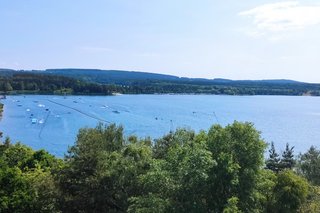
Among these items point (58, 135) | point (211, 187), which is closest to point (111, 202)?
point (211, 187)

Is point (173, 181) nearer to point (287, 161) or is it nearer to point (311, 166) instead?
point (311, 166)

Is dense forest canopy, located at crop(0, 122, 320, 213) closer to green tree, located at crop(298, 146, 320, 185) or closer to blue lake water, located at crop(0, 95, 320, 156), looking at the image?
green tree, located at crop(298, 146, 320, 185)

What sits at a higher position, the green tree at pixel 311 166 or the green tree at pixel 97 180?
the green tree at pixel 97 180

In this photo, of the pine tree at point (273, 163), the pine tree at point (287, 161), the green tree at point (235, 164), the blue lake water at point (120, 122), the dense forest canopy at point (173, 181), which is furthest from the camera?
the blue lake water at point (120, 122)

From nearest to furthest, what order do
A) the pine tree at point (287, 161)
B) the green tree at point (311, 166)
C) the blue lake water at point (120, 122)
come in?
1. the green tree at point (311, 166)
2. the pine tree at point (287, 161)
3. the blue lake water at point (120, 122)

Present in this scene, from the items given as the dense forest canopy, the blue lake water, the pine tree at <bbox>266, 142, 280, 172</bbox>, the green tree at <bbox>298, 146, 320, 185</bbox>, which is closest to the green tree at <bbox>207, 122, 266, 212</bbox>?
the dense forest canopy

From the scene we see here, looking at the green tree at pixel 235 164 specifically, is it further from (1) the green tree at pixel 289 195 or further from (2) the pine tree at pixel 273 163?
(2) the pine tree at pixel 273 163

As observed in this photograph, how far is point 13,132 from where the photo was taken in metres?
76.1

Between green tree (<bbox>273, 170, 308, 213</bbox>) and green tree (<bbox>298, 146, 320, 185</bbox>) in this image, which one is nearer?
green tree (<bbox>273, 170, 308, 213</bbox>)

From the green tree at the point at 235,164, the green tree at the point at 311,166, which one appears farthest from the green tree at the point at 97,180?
the green tree at the point at 311,166

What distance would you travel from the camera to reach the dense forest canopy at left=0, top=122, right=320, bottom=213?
13.5 m

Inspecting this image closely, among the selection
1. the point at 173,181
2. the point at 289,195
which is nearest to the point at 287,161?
the point at 289,195

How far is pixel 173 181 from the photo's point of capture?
13.7 m

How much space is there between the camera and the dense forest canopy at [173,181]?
13500mm
